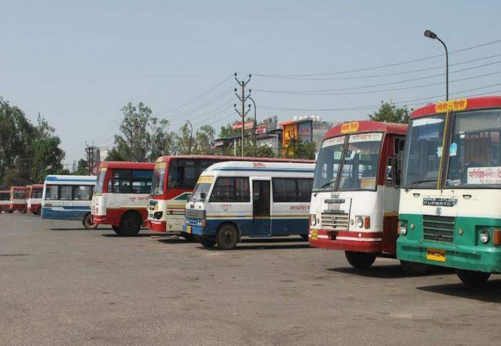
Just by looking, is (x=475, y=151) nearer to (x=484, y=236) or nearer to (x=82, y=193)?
(x=484, y=236)

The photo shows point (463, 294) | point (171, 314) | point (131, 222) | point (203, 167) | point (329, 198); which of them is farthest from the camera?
point (131, 222)

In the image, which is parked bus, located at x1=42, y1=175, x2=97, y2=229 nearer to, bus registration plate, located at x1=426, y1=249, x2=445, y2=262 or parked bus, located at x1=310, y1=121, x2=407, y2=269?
parked bus, located at x1=310, y1=121, x2=407, y2=269

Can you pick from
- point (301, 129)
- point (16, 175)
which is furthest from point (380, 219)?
point (16, 175)

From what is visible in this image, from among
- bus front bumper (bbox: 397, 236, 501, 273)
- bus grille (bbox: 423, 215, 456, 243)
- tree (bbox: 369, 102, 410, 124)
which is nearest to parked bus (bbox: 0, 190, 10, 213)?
tree (bbox: 369, 102, 410, 124)

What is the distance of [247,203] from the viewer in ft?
70.7

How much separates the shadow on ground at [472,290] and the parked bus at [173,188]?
11.6 m

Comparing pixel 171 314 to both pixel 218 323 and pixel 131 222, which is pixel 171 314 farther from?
pixel 131 222

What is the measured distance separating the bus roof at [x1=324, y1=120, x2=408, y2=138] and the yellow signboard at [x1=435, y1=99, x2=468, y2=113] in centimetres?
205

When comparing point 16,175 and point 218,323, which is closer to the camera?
point 218,323

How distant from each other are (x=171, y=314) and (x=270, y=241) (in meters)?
16.1

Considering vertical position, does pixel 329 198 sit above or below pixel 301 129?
below

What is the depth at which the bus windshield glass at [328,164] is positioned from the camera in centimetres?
1467

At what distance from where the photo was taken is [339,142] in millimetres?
14844

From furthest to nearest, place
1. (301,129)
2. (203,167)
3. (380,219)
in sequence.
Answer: (301,129) < (203,167) < (380,219)
